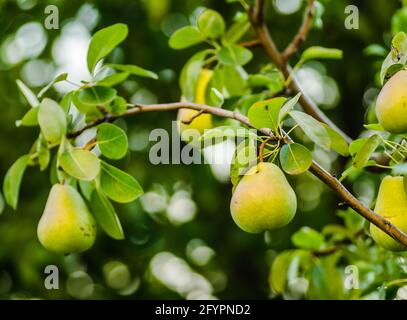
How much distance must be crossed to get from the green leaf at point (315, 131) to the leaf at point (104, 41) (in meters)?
0.38

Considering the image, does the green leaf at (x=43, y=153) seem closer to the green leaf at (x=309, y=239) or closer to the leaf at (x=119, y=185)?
the leaf at (x=119, y=185)

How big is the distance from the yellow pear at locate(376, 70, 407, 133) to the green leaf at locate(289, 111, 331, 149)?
67mm

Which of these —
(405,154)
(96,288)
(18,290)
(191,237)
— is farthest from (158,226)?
(405,154)

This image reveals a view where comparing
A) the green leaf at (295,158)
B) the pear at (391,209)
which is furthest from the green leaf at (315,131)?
the pear at (391,209)

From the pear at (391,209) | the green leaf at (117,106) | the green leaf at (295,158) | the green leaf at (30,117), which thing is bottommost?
the pear at (391,209)

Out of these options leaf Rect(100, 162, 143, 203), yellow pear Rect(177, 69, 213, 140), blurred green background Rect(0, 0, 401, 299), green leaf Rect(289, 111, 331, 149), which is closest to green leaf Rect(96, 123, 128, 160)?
leaf Rect(100, 162, 143, 203)

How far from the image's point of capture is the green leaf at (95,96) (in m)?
0.97

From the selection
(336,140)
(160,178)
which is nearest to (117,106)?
(336,140)

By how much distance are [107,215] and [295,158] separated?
1.18 feet

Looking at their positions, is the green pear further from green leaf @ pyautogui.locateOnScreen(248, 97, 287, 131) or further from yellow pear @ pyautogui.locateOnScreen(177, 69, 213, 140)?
yellow pear @ pyautogui.locateOnScreen(177, 69, 213, 140)

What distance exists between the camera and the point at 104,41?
103 centimetres

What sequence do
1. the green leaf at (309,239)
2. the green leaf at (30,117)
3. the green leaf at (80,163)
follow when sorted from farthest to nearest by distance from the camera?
the green leaf at (309,239)
the green leaf at (30,117)
the green leaf at (80,163)
